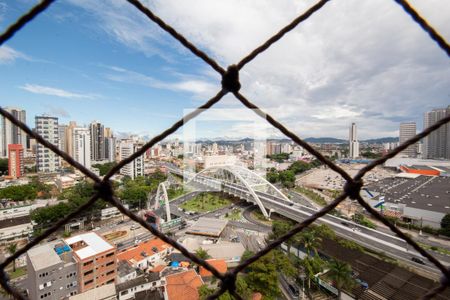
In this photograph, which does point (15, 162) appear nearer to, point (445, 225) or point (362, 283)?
point (362, 283)

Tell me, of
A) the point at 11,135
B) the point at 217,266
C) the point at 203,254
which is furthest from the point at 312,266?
the point at 11,135

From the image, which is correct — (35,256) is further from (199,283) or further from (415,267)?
(415,267)

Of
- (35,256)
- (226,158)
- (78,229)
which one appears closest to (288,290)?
(35,256)

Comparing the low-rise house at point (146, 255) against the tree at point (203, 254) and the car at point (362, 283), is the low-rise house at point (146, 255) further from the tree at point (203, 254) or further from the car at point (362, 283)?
the car at point (362, 283)

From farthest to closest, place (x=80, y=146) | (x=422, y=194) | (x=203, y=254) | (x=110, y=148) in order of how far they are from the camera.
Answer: (x=110, y=148) → (x=80, y=146) → (x=422, y=194) → (x=203, y=254)

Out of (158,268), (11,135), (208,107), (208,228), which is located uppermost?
(11,135)

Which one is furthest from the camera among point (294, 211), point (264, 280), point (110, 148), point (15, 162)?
point (110, 148)
